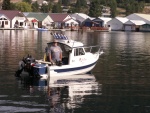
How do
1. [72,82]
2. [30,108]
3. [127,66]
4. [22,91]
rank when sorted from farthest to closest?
[127,66]
[72,82]
[22,91]
[30,108]

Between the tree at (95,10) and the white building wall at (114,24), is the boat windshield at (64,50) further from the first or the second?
the tree at (95,10)

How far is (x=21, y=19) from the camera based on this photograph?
119 metres

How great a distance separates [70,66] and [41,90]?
178 inches

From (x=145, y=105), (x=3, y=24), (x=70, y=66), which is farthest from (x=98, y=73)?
(x=3, y=24)

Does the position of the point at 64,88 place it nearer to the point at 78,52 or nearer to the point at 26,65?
the point at 26,65

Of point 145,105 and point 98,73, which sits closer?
point 145,105

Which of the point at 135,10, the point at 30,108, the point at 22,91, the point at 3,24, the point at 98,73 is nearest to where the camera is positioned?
the point at 30,108

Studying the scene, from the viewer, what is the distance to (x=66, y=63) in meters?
26.9

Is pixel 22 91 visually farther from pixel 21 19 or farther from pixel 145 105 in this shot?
pixel 21 19

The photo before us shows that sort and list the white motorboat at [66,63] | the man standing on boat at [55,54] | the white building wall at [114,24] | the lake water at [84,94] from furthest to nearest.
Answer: the white building wall at [114,24]
the man standing on boat at [55,54]
the white motorboat at [66,63]
the lake water at [84,94]

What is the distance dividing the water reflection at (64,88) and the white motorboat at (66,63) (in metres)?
0.33

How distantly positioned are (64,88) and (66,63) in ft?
13.8

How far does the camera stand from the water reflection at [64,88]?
1908 cm

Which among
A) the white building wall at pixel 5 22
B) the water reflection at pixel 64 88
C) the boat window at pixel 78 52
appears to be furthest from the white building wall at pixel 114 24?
the water reflection at pixel 64 88
